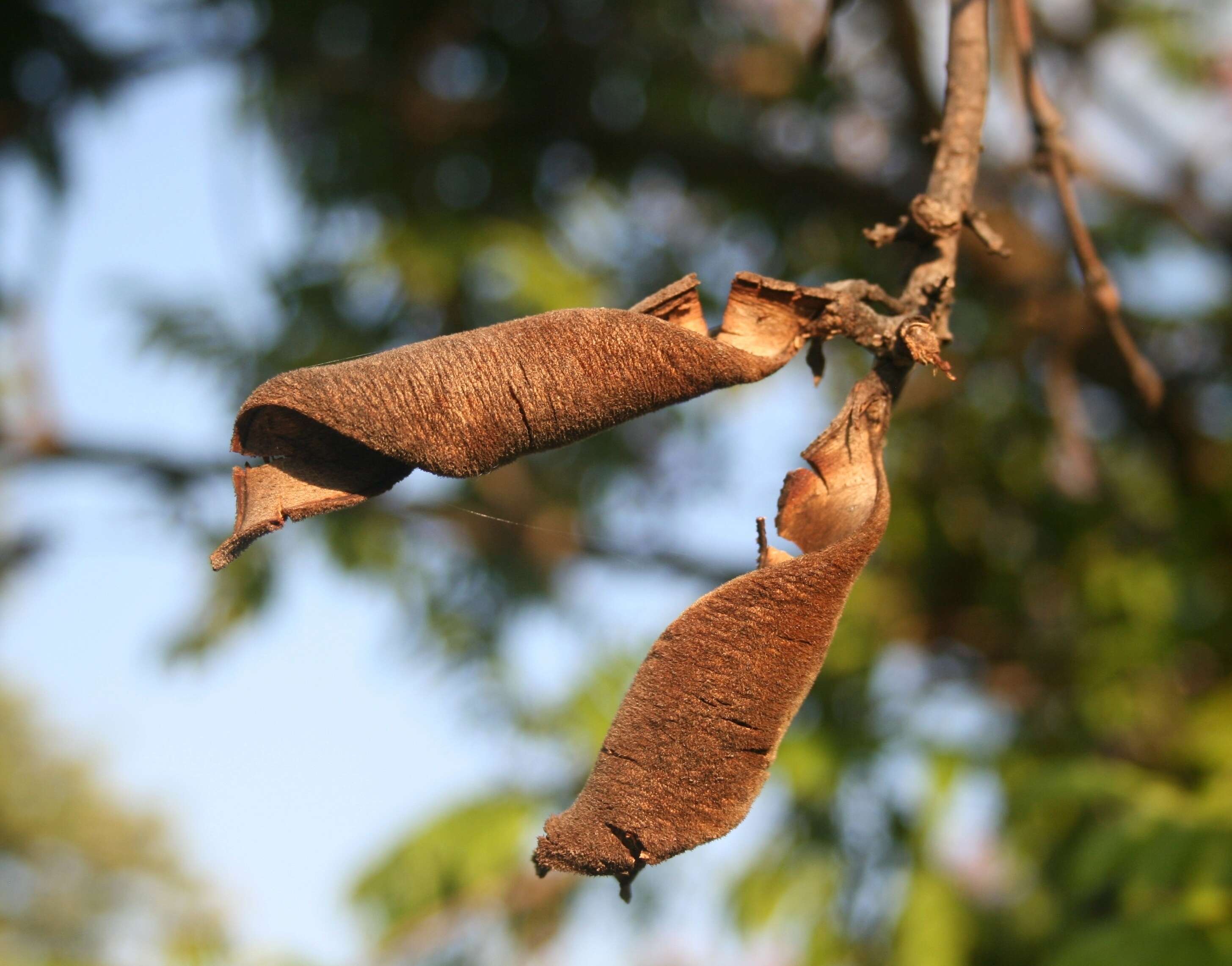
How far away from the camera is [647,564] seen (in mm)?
3652

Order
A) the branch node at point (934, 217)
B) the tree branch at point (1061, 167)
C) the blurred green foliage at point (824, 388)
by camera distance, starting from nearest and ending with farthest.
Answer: the branch node at point (934, 217), the tree branch at point (1061, 167), the blurred green foliage at point (824, 388)

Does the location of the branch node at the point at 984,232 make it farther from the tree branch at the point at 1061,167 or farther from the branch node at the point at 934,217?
the tree branch at the point at 1061,167

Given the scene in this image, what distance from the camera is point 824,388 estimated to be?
3732 millimetres


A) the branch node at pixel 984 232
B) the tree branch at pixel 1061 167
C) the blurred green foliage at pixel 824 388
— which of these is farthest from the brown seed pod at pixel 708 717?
the blurred green foliage at pixel 824 388

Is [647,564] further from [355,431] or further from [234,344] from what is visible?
[355,431]

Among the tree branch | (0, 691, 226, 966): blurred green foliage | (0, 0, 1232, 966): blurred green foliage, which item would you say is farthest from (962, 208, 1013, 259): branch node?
(0, 691, 226, 966): blurred green foliage

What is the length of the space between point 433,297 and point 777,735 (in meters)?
3.15

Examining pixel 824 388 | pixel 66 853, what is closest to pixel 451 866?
pixel 824 388

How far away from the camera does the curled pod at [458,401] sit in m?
0.75

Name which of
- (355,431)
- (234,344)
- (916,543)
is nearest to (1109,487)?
(916,543)

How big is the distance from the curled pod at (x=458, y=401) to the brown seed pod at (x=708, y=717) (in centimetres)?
16

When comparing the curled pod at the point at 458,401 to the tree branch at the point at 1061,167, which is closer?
the curled pod at the point at 458,401

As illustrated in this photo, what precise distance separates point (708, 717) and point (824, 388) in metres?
3.09

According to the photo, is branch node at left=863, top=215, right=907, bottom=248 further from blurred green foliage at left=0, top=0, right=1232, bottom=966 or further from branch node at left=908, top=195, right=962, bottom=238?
blurred green foliage at left=0, top=0, right=1232, bottom=966
